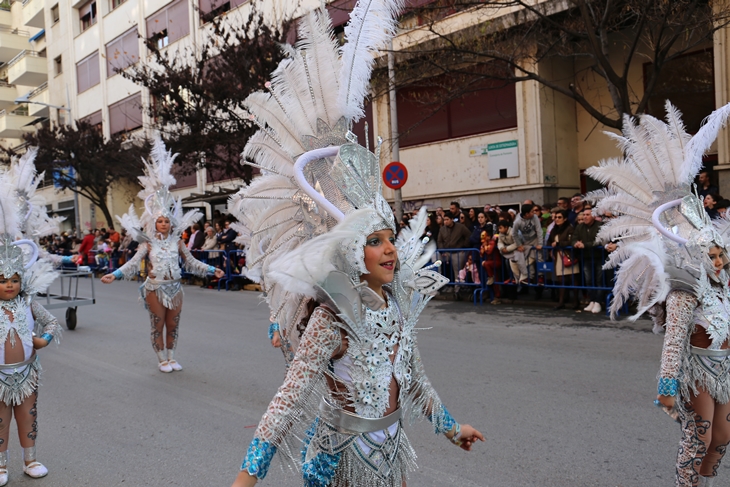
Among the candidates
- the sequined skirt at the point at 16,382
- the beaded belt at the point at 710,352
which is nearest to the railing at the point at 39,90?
the sequined skirt at the point at 16,382

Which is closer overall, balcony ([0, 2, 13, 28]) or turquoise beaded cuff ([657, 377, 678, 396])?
turquoise beaded cuff ([657, 377, 678, 396])

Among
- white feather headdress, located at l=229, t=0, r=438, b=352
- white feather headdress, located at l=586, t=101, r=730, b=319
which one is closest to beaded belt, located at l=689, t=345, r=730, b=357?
white feather headdress, located at l=586, t=101, r=730, b=319

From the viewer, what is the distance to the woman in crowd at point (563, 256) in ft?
32.6

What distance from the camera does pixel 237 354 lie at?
795cm

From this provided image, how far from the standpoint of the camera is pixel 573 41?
46.1 feet

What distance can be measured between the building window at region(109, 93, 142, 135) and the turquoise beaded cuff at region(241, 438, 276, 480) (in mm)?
29389

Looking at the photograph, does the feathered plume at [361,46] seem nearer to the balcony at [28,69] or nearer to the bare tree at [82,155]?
the bare tree at [82,155]

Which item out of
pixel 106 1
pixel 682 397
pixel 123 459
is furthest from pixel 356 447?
pixel 106 1

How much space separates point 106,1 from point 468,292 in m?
30.3

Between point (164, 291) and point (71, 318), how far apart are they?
4.17m

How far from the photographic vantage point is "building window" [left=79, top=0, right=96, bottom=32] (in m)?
34.7

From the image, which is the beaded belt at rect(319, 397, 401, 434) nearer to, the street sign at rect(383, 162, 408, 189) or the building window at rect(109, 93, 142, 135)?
the street sign at rect(383, 162, 408, 189)

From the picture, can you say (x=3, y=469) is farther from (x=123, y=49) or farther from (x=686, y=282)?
(x=123, y=49)

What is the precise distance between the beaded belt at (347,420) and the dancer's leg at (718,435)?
2.07 m
